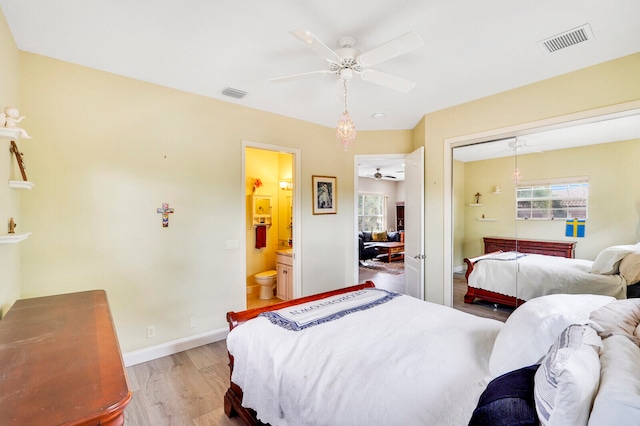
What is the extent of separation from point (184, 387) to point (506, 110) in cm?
399

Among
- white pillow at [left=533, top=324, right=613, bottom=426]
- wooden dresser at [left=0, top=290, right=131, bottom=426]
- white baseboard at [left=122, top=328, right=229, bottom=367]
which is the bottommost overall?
white baseboard at [left=122, top=328, right=229, bottom=367]

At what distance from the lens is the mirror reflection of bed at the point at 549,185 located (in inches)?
95.6

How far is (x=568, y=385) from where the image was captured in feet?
2.47

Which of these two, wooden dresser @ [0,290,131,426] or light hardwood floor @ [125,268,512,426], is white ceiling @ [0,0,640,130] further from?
light hardwood floor @ [125,268,512,426]

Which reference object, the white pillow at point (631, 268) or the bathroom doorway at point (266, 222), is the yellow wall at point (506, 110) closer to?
the white pillow at point (631, 268)

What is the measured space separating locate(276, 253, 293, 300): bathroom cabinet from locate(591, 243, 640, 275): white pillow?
3468 mm

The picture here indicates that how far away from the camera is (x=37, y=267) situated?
2297 mm

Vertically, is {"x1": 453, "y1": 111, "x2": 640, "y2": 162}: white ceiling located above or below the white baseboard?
above

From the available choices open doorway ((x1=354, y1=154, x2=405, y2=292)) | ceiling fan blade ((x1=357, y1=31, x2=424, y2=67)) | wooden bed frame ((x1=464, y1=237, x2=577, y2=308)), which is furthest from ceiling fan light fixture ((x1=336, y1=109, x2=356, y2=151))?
open doorway ((x1=354, y1=154, x2=405, y2=292))

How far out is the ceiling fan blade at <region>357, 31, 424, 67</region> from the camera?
1.64 m

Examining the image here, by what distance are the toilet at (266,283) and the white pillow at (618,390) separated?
426 cm

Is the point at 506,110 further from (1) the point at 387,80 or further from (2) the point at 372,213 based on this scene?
(2) the point at 372,213

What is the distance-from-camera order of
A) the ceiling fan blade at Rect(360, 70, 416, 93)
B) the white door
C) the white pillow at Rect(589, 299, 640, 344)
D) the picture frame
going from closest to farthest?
the white pillow at Rect(589, 299, 640, 344) → the ceiling fan blade at Rect(360, 70, 416, 93) → the white door → the picture frame

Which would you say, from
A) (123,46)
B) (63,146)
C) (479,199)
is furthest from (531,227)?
(63,146)
